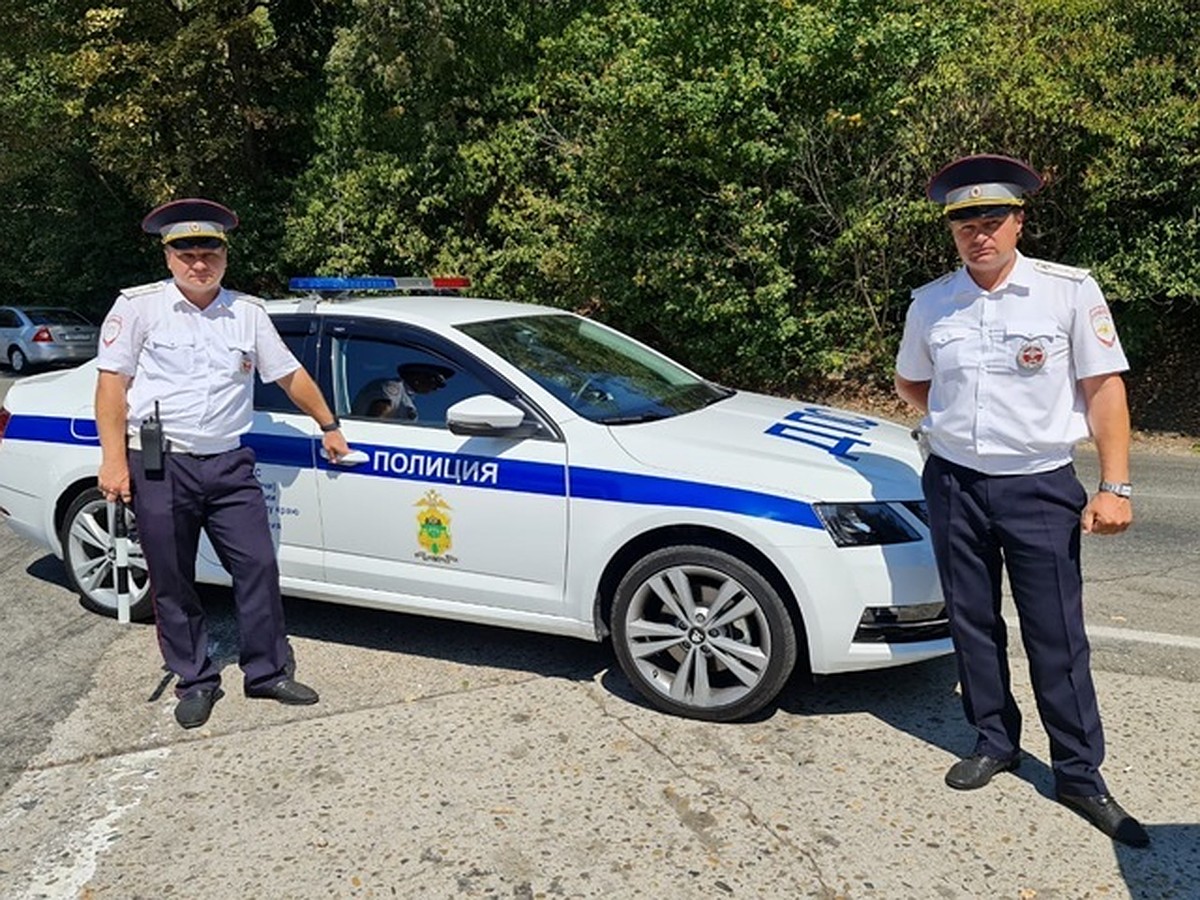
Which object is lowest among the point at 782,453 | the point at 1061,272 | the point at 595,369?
the point at 782,453

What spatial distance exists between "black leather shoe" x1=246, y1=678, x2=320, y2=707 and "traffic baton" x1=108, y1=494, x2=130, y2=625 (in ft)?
2.51

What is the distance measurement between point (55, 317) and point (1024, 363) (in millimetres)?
21625

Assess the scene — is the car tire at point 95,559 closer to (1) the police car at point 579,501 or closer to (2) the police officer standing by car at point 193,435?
(1) the police car at point 579,501

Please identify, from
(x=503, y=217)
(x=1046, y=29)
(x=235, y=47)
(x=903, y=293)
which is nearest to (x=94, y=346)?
(x=235, y=47)

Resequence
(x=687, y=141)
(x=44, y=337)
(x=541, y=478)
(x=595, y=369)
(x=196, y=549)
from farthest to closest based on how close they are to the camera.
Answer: (x=44, y=337) → (x=687, y=141) → (x=595, y=369) → (x=196, y=549) → (x=541, y=478)

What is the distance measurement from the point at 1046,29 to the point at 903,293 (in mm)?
3182

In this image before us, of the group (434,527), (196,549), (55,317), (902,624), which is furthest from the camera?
(55,317)

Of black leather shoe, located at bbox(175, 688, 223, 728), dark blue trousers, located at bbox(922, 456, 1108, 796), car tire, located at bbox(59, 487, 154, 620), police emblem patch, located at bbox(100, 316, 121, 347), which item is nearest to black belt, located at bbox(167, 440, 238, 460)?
police emblem patch, located at bbox(100, 316, 121, 347)

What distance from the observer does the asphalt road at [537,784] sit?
2.97 metres

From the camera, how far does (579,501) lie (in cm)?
405

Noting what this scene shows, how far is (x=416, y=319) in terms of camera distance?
15.1 feet

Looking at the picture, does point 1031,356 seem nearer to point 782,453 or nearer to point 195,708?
point 782,453

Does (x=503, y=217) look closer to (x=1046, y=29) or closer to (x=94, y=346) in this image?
(x=1046, y=29)

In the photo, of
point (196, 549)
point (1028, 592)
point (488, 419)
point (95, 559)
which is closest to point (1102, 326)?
point (1028, 592)
